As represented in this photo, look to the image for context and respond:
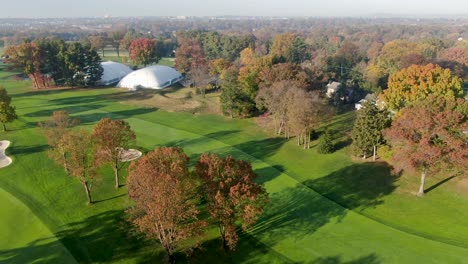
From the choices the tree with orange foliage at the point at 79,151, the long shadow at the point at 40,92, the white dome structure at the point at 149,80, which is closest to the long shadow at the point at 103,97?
the white dome structure at the point at 149,80

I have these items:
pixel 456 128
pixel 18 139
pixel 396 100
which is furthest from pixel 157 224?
pixel 396 100

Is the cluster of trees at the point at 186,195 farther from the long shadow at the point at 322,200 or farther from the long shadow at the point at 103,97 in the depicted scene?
the long shadow at the point at 103,97

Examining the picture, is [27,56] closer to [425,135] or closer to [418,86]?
[418,86]

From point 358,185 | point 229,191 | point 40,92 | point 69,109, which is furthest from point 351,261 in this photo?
point 40,92

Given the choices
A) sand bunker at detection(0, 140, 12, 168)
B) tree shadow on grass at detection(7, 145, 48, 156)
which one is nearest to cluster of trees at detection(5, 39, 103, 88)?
sand bunker at detection(0, 140, 12, 168)

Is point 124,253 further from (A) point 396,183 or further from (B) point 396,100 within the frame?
(B) point 396,100

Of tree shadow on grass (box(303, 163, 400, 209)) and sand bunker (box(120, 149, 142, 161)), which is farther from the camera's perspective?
sand bunker (box(120, 149, 142, 161))

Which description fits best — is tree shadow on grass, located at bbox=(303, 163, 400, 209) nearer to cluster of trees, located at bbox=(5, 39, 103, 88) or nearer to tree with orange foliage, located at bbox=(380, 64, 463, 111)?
tree with orange foliage, located at bbox=(380, 64, 463, 111)
